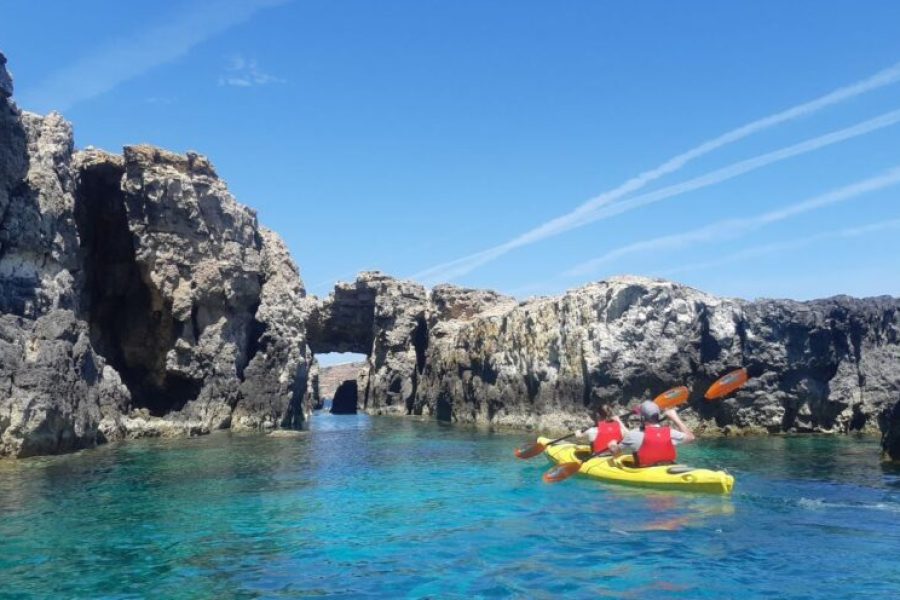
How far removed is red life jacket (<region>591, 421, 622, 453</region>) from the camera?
20031 mm

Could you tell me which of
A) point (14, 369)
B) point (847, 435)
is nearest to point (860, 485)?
point (847, 435)

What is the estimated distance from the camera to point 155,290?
35.8 metres

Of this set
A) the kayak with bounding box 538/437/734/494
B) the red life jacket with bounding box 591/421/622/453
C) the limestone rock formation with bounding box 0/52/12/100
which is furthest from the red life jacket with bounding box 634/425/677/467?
the limestone rock formation with bounding box 0/52/12/100

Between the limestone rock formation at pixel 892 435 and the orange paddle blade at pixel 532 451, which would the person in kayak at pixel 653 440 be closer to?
the orange paddle blade at pixel 532 451

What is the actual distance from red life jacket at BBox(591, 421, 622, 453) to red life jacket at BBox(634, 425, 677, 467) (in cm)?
252

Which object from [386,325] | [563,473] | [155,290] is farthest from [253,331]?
[386,325]

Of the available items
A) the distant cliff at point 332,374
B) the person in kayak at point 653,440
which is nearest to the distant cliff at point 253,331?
the person in kayak at point 653,440

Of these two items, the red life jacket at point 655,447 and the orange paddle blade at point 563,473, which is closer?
the red life jacket at point 655,447

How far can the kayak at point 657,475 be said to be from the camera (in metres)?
15.9

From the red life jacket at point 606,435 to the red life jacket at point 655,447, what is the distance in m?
2.52

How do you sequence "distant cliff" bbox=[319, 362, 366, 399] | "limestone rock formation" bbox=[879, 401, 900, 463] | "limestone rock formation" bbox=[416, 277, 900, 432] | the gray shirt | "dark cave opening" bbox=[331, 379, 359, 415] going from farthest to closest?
"distant cliff" bbox=[319, 362, 366, 399] → "dark cave opening" bbox=[331, 379, 359, 415] → "limestone rock formation" bbox=[416, 277, 900, 432] → "limestone rock formation" bbox=[879, 401, 900, 463] → the gray shirt

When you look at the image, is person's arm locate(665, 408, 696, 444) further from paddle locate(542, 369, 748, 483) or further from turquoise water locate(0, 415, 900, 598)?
turquoise water locate(0, 415, 900, 598)

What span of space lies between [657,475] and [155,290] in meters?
27.1

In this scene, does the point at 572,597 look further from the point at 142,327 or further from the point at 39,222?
the point at 142,327
